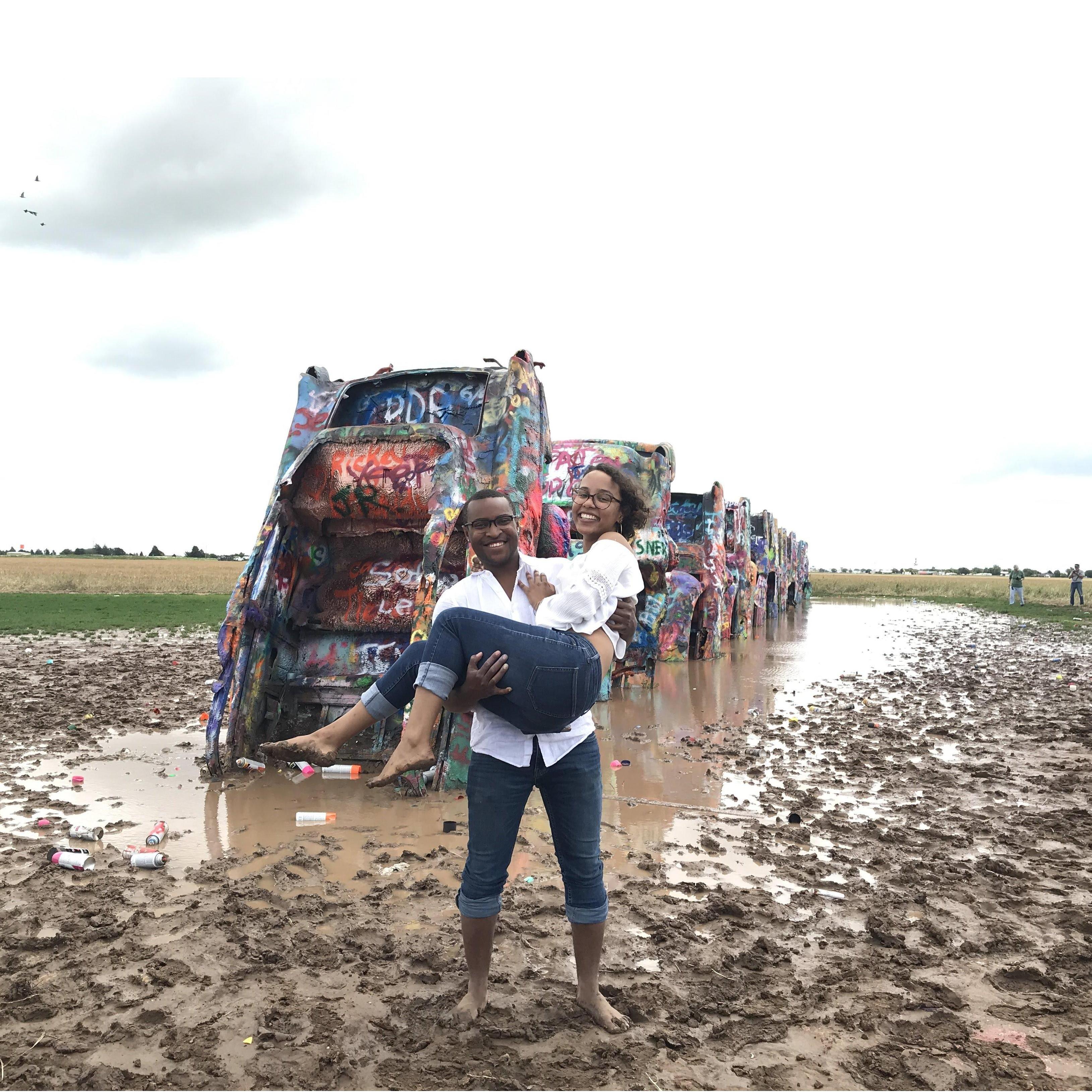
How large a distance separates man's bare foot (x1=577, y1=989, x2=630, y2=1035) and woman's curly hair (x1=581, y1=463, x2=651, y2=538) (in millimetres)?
1691

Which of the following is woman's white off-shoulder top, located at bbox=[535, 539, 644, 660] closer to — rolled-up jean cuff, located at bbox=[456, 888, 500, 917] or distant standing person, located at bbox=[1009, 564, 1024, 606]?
rolled-up jean cuff, located at bbox=[456, 888, 500, 917]

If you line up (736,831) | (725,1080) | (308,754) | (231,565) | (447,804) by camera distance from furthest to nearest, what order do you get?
(231,565) → (447,804) → (736,831) → (308,754) → (725,1080)

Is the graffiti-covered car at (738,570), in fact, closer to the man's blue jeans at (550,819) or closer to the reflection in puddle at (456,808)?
the reflection in puddle at (456,808)

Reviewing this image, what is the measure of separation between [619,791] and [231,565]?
230 feet

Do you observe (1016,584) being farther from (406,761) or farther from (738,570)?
(406,761)

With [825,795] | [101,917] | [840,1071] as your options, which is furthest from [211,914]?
[825,795]

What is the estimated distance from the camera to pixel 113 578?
128ft

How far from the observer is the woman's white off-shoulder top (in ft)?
8.82

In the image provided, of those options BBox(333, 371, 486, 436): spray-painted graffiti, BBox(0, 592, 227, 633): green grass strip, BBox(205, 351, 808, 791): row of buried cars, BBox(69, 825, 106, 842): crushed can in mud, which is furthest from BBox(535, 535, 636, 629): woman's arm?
BBox(0, 592, 227, 633): green grass strip

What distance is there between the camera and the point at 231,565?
231 ft

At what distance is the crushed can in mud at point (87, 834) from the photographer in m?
4.72

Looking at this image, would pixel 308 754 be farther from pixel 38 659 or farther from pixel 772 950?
pixel 38 659

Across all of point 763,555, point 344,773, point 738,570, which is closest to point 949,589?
point 763,555

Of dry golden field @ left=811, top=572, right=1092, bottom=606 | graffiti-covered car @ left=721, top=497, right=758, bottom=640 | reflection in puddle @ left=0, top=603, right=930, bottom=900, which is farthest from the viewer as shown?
dry golden field @ left=811, top=572, right=1092, bottom=606
